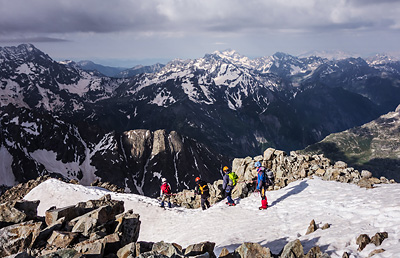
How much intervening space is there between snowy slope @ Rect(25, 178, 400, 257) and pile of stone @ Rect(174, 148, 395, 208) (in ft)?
6.62

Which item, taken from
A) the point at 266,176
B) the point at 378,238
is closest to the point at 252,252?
the point at 378,238

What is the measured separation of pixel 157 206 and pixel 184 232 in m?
9.45

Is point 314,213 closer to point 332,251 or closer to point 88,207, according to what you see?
point 332,251

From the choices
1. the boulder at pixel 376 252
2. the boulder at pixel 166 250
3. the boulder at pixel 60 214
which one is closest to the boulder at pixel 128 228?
the boulder at pixel 60 214

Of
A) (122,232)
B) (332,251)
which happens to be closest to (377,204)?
(332,251)

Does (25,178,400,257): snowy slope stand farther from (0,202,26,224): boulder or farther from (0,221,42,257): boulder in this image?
(0,202,26,224): boulder

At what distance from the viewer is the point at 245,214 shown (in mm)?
26391

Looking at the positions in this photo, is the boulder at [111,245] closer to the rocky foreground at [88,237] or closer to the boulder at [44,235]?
the rocky foreground at [88,237]

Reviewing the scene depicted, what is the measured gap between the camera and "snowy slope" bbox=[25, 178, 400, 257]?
16.9m

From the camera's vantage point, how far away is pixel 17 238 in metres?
15.1

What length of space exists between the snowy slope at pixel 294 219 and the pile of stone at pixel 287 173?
6.62 feet

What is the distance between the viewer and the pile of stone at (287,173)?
32.4m

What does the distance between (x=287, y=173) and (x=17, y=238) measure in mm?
34379

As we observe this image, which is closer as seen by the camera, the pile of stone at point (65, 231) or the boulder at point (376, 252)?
the boulder at point (376, 252)
